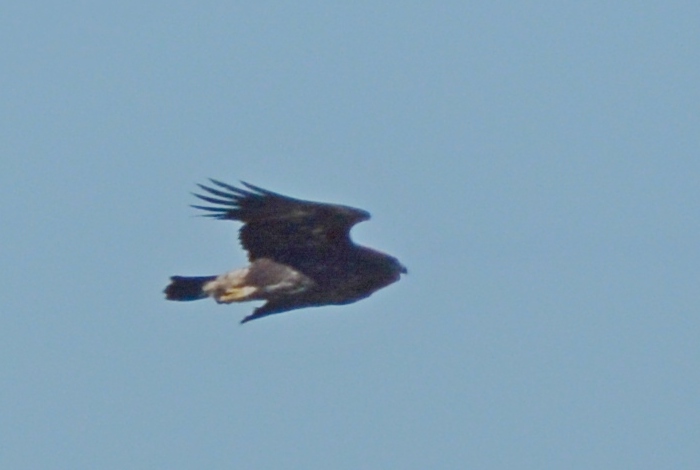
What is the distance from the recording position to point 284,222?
49688 mm

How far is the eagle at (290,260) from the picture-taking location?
4956 centimetres

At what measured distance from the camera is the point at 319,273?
4997cm

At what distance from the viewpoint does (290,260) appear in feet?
164

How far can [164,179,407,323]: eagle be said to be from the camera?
49562 mm

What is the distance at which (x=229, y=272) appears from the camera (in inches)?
1975

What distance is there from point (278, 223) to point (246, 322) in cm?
105

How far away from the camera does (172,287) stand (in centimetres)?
5025

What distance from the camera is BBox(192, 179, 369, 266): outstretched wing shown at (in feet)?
162

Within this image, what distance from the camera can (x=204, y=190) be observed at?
49.7 meters

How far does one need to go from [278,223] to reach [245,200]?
36cm

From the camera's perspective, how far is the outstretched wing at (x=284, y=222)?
49469mm

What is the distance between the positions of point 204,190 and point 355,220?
130 centimetres

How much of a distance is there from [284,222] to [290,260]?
390 mm

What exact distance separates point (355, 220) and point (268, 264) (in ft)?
2.92
